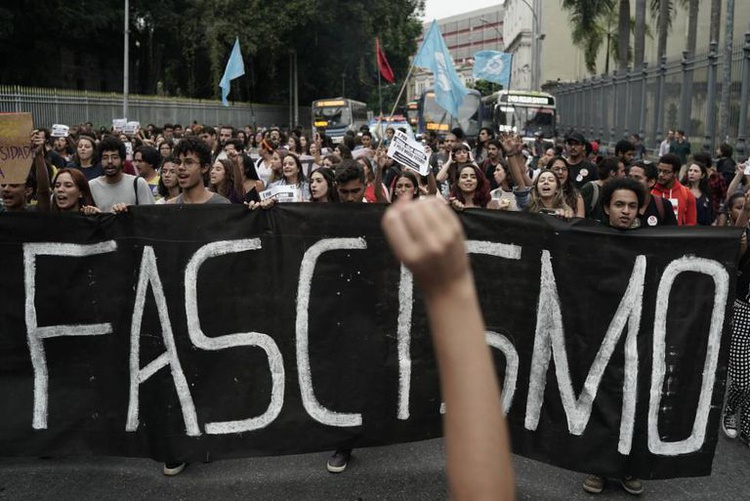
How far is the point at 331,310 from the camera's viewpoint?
424 centimetres

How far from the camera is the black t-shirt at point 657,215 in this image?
5.82m

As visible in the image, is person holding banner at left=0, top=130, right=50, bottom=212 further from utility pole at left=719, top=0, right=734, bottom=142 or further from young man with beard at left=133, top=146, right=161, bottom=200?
utility pole at left=719, top=0, right=734, bottom=142

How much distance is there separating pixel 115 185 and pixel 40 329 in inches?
80.7

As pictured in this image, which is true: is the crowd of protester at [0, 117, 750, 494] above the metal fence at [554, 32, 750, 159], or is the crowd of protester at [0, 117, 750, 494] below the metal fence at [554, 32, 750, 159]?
below

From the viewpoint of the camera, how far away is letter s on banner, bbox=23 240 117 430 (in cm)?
421

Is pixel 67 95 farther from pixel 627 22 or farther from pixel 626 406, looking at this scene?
pixel 626 406

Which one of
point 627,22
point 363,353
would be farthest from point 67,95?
point 363,353

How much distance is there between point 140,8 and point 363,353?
4117 cm

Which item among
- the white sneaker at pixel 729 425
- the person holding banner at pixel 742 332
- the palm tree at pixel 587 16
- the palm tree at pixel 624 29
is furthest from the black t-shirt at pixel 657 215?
the palm tree at pixel 587 16

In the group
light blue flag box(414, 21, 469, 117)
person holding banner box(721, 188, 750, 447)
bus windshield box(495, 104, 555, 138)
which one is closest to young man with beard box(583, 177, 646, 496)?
person holding banner box(721, 188, 750, 447)

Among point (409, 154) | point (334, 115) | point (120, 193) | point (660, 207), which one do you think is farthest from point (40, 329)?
point (334, 115)

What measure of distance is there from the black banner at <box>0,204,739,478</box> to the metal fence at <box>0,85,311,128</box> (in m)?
14.3

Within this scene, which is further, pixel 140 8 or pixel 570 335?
pixel 140 8

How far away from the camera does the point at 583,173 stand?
28.0 feet
